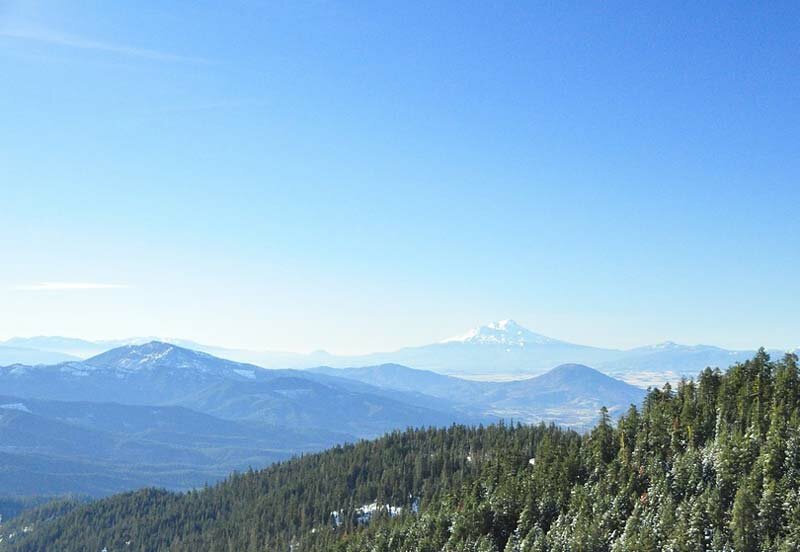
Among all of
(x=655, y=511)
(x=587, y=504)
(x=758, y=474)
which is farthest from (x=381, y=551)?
(x=758, y=474)

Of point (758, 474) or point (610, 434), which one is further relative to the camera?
point (610, 434)

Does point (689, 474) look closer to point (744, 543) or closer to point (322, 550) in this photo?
point (744, 543)

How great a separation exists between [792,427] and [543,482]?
5244cm

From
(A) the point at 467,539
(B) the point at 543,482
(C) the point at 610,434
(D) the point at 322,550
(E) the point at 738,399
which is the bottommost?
(D) the point at 322,550

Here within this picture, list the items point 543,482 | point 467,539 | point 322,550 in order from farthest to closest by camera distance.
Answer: point 322,550 < point 543,482 < point 467,539

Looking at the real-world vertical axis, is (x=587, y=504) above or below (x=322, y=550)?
above

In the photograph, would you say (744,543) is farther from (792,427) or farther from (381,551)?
(381,551)

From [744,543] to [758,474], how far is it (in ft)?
54.9

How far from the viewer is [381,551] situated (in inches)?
6378

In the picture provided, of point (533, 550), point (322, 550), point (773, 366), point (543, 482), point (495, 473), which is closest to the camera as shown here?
point (533, 550)

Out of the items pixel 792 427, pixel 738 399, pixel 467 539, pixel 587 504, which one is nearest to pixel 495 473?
pixel 467 539

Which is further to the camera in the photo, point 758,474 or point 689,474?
point 689,474

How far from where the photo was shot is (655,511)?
120m

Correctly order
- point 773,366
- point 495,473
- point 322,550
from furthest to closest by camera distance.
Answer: point 322,550 < point 495,473 < point 773,366
